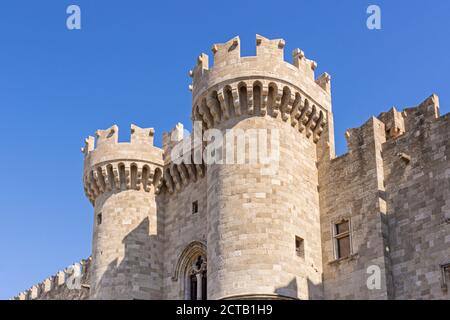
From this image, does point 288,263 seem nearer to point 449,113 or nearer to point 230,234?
point 230,234

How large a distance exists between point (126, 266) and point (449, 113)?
11161 mm

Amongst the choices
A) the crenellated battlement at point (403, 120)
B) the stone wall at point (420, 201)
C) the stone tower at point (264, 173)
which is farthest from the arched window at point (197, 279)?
the stone wall at point (420, 201)

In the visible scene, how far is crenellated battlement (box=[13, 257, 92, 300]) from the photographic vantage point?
2988 cm

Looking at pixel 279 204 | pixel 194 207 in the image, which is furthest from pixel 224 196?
pixel 194 207

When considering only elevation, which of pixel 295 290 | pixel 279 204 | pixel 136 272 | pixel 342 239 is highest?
pixel 279 204

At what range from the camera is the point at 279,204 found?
65.0ft

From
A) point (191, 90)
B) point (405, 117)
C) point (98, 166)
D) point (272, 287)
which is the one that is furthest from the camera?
point (98, 166)

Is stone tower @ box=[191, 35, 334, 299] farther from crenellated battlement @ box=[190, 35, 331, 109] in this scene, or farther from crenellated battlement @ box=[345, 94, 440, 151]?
crenellated battlement @ box=[345, 94, 440, 151]

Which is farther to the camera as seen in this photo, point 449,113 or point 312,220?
point 312,220

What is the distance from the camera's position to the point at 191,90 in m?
23.7

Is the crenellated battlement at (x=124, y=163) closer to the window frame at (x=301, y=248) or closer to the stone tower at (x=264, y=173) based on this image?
the stone tower at (x=264, y=173)

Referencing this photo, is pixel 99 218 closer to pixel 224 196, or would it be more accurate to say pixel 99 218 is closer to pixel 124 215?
pixel 124 215

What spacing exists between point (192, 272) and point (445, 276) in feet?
27.3
